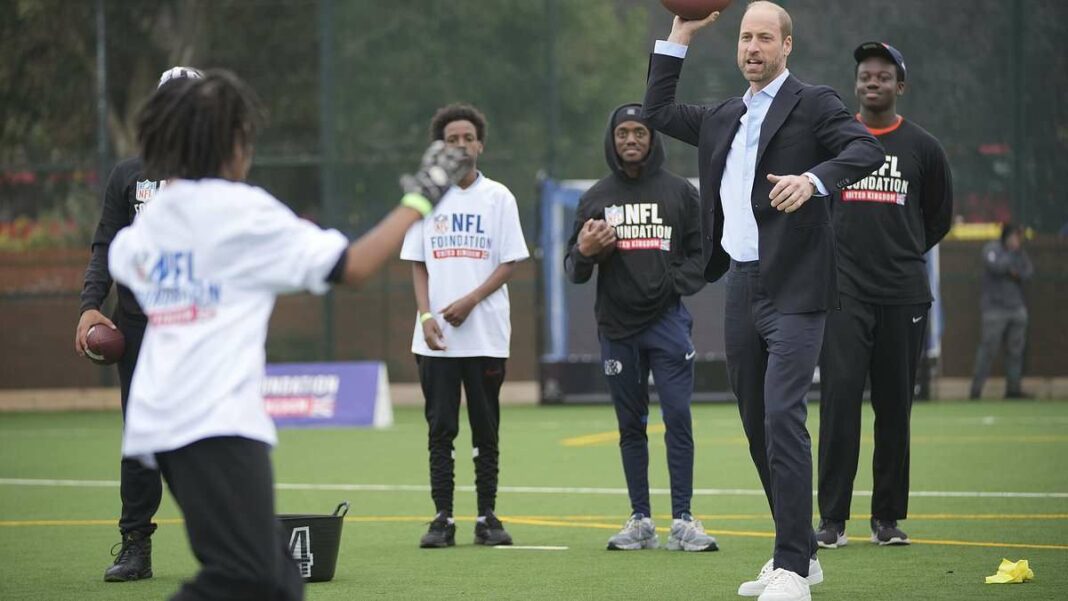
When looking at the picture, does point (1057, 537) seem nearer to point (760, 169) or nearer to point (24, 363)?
point (760, 169)

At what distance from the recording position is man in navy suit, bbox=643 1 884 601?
6582 mm

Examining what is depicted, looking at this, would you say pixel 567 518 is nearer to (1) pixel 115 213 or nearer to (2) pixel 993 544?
(2) pixel 993 544

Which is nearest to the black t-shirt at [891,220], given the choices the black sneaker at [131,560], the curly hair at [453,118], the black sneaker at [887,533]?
the black sneaker at [887,533]

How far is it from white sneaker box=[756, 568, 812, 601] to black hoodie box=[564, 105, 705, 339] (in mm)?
2681

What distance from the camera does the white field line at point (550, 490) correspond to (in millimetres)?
10672

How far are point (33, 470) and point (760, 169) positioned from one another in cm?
937

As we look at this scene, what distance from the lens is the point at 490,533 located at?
901 centimetres

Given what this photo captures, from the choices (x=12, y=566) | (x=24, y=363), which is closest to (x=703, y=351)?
(x=24, y=363)

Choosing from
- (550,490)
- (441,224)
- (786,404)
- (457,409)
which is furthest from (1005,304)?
(786,404)

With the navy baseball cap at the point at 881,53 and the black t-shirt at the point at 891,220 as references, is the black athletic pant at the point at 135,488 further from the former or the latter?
the navy baseball cap at the point at 881,53

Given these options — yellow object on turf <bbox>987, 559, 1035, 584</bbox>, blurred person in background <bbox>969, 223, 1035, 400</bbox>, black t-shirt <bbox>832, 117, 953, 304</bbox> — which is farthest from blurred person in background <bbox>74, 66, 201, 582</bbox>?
blurred person in background <bbox>969, 223, 1035, 400</bbox>

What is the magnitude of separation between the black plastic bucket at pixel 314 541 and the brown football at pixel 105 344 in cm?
111

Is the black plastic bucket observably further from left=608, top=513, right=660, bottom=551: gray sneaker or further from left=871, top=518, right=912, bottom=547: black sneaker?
left=871, top=518, right=912, bottom=547: black sneaker

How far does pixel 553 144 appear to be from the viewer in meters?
21.7
